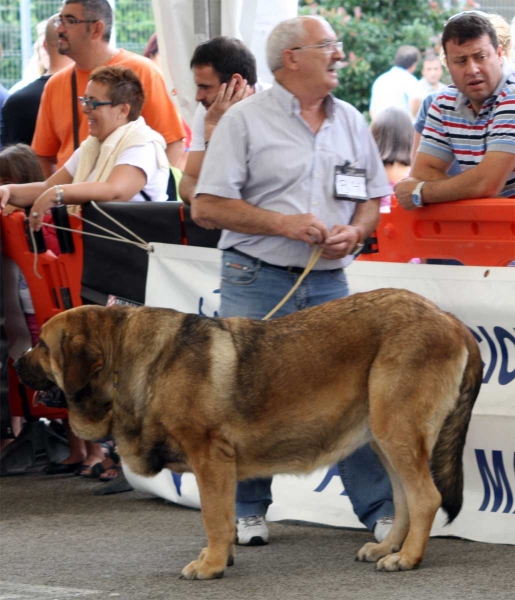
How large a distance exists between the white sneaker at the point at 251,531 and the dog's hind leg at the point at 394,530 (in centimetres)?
56

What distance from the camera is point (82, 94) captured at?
766 cm

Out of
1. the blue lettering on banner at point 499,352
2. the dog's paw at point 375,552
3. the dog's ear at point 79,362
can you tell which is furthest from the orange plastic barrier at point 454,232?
the dog's ear at point 79,362

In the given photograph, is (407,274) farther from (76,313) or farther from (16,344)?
(16,344)

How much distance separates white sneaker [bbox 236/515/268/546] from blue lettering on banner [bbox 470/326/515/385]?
119cm

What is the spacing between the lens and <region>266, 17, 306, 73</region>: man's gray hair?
4891mm

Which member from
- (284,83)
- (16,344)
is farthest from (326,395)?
(16,344)

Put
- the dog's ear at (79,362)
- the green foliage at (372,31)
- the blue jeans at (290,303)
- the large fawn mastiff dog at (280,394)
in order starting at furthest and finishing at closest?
the green foliage at (372,31)
the blue jeans at (290,303)
the dog's ear at (79,362)
the large fawn mastiff dog at (280,394)

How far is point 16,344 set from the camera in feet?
23.4

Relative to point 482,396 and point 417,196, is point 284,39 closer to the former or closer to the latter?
point 417,196

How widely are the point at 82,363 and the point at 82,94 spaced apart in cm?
352

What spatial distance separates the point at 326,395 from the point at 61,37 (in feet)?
13.4

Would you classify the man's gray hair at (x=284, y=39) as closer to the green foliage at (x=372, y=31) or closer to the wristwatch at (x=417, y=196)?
the wristwatch at (x=417, y=196)

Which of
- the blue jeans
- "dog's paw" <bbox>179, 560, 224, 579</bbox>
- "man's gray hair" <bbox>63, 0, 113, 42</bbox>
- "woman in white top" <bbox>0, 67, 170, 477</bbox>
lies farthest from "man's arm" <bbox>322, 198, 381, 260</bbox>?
"man's gray hair" <bbox>63, 0, 113, 42</bbox>

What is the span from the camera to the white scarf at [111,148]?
662 cm
